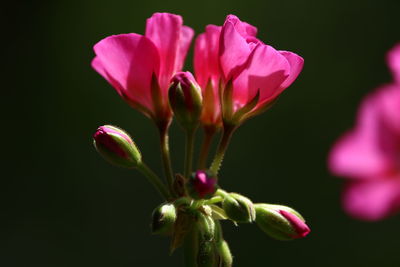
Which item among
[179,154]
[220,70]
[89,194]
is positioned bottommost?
[89,194]

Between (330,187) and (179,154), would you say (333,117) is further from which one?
(179,154)

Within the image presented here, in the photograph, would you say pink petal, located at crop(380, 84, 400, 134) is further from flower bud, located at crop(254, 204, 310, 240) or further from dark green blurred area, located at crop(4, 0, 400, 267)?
dark green blurred area, located at crop(4, 0, 400, 267)

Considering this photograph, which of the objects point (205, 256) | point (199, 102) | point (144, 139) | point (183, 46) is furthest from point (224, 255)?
point (144, 139)

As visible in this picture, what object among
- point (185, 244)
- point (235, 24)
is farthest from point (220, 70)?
point (185, 244)

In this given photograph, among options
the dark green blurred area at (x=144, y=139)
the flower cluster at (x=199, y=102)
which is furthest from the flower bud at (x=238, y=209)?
the dark green blurred area at (x=144, y=139)

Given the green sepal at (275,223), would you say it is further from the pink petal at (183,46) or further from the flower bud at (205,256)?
the pink petal at (183,46)
